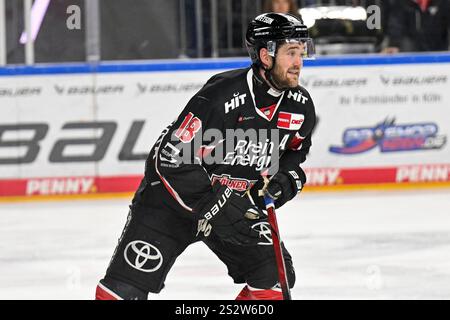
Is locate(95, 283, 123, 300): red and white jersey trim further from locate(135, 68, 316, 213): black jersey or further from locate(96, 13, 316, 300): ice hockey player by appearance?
locate(135, 68, 316, 213): black jersey

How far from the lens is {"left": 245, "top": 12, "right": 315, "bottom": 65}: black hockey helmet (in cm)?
407

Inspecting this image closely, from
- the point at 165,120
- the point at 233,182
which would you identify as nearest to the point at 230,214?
the point at 233,182

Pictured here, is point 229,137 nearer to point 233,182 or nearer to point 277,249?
point 233,182

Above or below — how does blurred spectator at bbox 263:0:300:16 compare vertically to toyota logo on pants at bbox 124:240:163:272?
above

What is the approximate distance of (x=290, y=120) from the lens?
4.13 m

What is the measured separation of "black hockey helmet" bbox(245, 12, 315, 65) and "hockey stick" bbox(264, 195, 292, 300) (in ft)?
1.56

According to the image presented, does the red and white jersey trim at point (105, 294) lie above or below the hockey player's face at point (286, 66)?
below

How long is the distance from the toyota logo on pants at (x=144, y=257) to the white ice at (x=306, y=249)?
1394mm

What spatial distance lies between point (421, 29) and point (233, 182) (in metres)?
5.27

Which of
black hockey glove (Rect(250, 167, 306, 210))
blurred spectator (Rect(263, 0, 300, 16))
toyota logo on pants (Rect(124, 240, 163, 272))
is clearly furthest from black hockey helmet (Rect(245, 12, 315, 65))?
blurred spectator (Rect(263, 0, 300, 16))

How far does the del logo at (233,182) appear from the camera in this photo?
4.11 m

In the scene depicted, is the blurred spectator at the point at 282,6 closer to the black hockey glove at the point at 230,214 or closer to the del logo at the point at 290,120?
the del logo at the point at 290,120

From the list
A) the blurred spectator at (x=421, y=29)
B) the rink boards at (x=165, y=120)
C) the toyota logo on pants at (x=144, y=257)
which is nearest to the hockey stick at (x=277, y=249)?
the toyota logo on pants at (x=144, y=257)

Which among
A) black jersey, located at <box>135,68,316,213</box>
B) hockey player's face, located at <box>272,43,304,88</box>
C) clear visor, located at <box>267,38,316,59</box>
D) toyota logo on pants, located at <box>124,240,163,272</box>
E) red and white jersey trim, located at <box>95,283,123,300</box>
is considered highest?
clear visor, located at <box>267,38,316,59</box>
